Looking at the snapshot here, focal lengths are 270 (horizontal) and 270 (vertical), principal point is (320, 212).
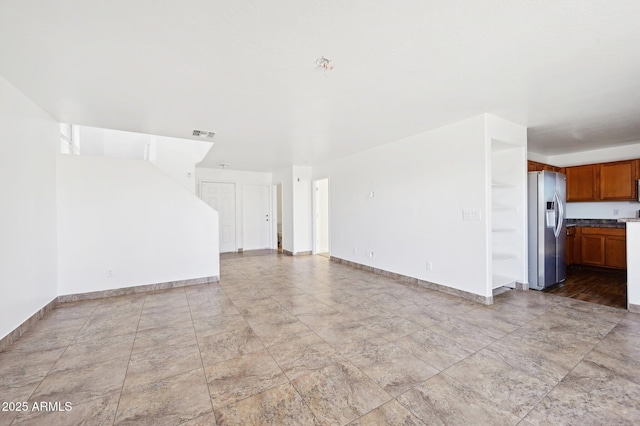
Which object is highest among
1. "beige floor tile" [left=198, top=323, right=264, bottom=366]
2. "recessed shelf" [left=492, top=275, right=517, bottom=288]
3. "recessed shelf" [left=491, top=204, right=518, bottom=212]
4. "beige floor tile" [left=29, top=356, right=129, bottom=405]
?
"recessed shelf" [left=491, top=204, right=518, bottom=212]

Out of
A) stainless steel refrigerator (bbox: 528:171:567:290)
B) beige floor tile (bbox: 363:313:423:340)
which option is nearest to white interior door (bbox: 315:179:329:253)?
beige floor tile (bbox: 363:313:423:340)

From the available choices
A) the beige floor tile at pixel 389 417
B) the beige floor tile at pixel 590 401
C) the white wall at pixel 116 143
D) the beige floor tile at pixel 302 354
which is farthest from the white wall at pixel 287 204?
the beige floor tile at pixel 590 401

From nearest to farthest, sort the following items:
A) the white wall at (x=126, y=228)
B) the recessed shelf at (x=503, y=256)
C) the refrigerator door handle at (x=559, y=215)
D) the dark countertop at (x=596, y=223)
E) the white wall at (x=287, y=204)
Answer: the white wall at (x=126, y=228) → the recessed shelf at (x=503, y=256) → the refrigerator door handle at (x=559, y=215) → the dark countertop at (x=596, y=223) → the white wall at (x=287, y=204)

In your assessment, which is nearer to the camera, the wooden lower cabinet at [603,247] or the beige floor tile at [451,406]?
the beige floor tile at [451,406]

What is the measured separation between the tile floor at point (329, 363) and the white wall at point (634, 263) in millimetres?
228

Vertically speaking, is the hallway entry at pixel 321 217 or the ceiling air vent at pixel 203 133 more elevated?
the ceiling air vent at pixel 203 133

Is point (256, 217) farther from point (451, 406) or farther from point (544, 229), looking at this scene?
point (451, 406)

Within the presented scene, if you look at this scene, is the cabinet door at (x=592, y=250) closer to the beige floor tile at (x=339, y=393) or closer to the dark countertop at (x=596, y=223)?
the dark countertop at (x=596, y=223)

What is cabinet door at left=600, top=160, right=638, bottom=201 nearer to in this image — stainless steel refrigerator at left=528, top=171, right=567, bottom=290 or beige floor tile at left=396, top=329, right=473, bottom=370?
stainless steel refrigerator at left=528, top=171, right=567, bottom=290

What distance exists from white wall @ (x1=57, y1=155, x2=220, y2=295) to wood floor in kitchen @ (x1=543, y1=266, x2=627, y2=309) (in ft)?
18.4

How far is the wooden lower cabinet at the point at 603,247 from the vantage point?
16.7ft

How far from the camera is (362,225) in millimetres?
5598

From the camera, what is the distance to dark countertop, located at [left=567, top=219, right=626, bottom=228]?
5290 millimetres

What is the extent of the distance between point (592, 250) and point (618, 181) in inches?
55.4
